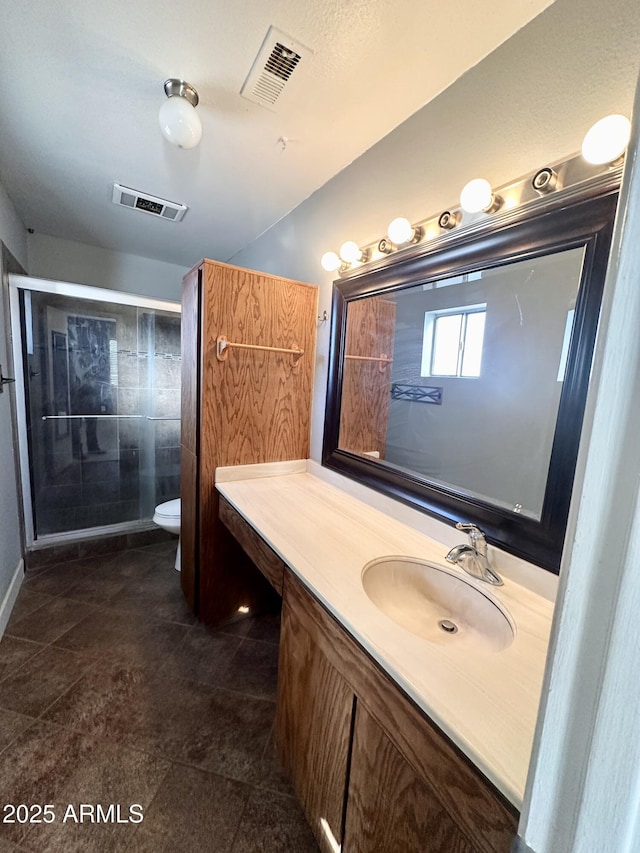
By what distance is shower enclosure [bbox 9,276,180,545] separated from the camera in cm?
243

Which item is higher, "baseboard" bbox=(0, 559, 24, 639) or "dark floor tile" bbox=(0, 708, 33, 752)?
"baseboard" bbox=(0, 559, 24, 639)

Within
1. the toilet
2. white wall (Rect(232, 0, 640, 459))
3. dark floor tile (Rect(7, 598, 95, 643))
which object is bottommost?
dark floor tile (Rect(7, 598, 95, 643))

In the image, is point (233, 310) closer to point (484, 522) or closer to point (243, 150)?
point (243, 150)

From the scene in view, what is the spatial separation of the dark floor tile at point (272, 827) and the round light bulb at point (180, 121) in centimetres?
226

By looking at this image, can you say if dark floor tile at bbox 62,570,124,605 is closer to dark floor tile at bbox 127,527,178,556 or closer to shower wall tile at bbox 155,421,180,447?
dark floor tile at bbox 127,527,178,556

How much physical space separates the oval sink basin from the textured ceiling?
5.22 ft

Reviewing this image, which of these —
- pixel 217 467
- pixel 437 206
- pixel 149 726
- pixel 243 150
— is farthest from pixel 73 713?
pixel 243 150

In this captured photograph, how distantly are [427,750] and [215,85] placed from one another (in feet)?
6.47

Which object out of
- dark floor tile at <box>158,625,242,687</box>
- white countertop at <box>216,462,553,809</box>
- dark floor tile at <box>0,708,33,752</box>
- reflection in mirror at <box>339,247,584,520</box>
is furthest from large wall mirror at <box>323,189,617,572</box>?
dark floor tile at <box>0,708,33,752</box>

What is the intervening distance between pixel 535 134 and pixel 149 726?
7.69 ft

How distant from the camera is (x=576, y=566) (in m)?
0.29

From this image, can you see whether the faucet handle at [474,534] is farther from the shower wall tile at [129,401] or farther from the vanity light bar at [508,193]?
the shower wall tile at [129,401]

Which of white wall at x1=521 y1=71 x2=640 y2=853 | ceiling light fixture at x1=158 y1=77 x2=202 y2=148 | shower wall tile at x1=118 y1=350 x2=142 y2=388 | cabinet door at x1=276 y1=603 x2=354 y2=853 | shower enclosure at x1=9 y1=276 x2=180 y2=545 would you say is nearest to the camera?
white wall at x1=521 y1=71 x2=640 y2=853

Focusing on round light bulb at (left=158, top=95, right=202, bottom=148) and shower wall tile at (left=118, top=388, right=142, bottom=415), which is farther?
shower wall tile at (left=118, top=388, right=142, bottom=415)
